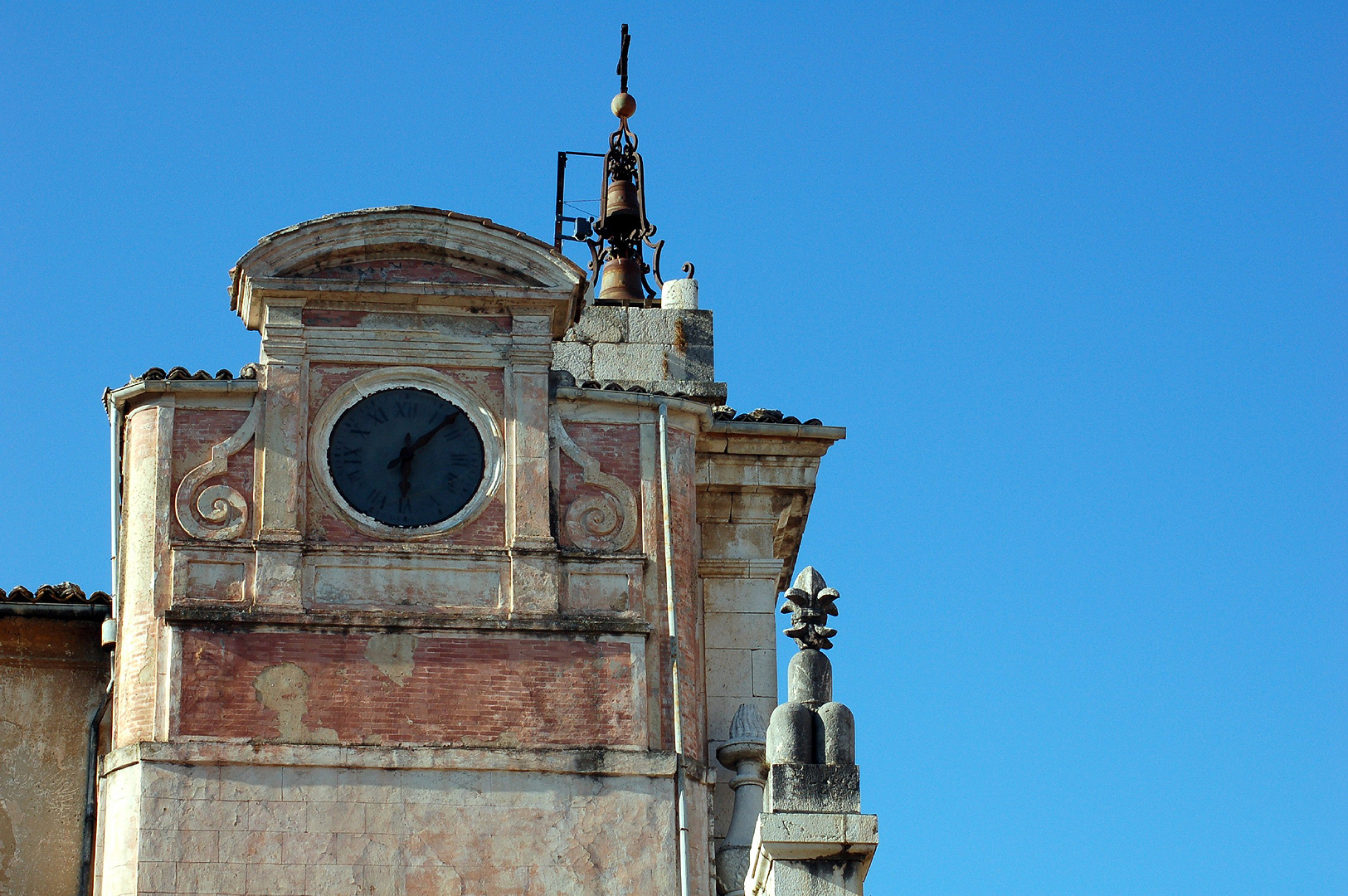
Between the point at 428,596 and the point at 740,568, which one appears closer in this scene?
the point at 428,596

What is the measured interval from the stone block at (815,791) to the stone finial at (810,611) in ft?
3.86

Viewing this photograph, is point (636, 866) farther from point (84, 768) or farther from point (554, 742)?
point (84, 768)

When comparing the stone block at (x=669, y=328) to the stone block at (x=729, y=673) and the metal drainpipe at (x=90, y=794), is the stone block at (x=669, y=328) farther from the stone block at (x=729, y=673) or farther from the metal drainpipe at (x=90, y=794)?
the metal drainpipe at (x=90, y=794)

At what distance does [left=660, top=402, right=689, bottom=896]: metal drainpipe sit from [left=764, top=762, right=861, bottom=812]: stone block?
3.50m

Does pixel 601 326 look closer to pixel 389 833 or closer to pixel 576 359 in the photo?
pixel 576 359

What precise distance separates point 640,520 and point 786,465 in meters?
2.10

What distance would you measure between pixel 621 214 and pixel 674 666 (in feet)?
24.5

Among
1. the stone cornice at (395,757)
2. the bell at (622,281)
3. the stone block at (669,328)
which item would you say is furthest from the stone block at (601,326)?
the stone cornice at (395,757)

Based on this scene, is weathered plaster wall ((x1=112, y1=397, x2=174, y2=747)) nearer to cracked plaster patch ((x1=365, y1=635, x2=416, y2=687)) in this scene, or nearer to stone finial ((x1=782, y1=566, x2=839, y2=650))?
cracked plaster patch ((x1=365, y1=635, x2=416, y2=687))

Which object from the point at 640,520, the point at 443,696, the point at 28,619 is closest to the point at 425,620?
the point at 443,696

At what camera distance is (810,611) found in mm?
21375

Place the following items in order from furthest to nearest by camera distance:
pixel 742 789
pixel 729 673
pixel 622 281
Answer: pixel 622 281, pixel 729 673, pixel 742 789

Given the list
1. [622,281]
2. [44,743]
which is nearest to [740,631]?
[622,281]

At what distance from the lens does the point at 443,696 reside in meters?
24.0
